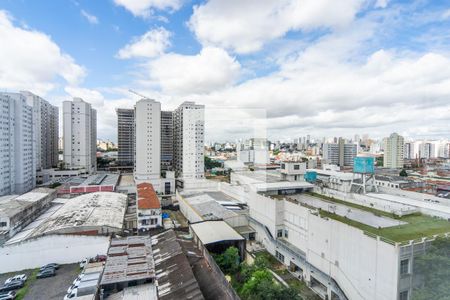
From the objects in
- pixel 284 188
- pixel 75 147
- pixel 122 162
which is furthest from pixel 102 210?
pixel 122 162

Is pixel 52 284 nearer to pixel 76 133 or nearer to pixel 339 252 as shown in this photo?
pixel 339 252

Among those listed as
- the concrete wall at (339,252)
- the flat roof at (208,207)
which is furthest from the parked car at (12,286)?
the concrete wall at (339,252)

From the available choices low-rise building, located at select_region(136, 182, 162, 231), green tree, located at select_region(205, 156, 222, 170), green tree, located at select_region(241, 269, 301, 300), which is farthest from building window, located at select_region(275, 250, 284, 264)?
green tree, located at select_region(205, 156, 222, 170)

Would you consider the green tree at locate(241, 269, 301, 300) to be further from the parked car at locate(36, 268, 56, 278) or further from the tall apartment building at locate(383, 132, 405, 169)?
the tall apartment building at locate(383, 132, 405, 169)

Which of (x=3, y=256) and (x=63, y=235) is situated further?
(x=63, y=235)

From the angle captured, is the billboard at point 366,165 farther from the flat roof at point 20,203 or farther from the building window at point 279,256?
the flat roof at point 20,203

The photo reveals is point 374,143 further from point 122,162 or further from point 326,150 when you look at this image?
point 122,162
